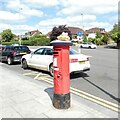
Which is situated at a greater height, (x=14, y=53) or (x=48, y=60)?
(x=14, y=53)

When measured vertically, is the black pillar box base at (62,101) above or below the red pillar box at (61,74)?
below

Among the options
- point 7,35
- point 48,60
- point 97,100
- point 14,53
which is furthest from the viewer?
point 7,35

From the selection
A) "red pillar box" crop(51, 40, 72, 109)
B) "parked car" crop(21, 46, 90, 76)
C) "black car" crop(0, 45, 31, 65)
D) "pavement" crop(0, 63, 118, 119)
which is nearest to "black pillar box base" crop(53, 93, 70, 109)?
"red pillar box" crop(51, 40, 72, 109)

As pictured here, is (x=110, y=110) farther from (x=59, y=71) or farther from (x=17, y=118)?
(x=17, y=118)

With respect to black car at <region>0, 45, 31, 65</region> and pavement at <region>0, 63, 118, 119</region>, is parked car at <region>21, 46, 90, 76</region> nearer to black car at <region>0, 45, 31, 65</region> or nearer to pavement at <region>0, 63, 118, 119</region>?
pavement at <region>0, 63, 118, 119</region>

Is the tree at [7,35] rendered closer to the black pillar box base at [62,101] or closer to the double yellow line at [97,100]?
the double yellow line at [97,100]

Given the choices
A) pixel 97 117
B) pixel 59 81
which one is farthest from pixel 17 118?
pixel 97 117

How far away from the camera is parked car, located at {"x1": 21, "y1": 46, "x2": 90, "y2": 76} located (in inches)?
355

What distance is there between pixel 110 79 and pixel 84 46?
40.7 meters

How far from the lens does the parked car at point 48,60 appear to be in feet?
29.6

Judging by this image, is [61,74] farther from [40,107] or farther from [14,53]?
[14,53]

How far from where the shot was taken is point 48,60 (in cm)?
1017

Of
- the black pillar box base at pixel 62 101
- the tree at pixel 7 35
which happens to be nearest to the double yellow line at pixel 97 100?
the black pillar box base at pixel 62 101

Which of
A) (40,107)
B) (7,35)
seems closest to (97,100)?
(40,107)
